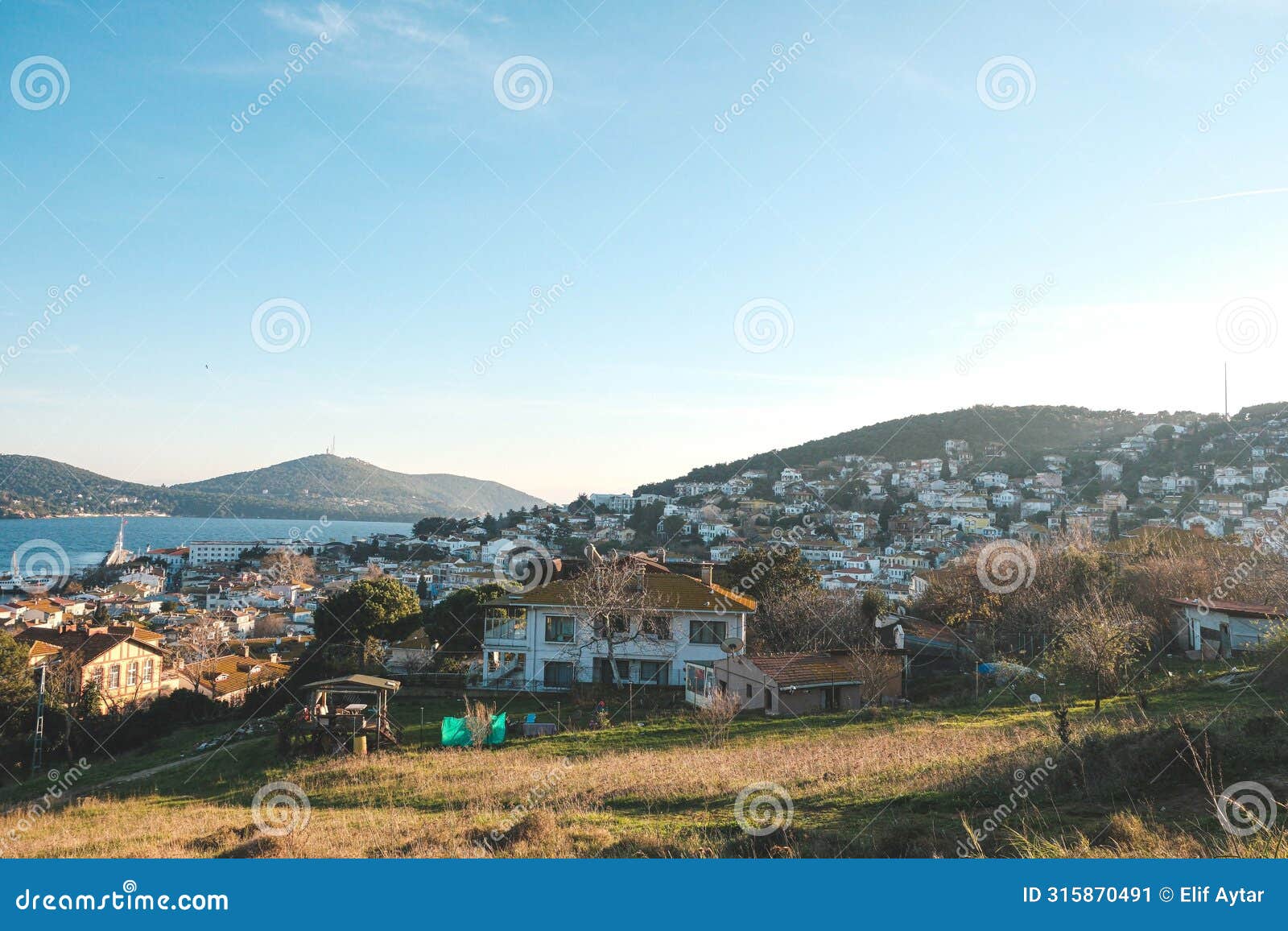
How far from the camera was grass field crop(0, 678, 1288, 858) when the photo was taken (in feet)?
25.2

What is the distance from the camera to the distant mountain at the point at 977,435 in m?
135

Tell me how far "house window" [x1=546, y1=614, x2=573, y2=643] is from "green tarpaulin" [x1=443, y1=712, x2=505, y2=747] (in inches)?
321

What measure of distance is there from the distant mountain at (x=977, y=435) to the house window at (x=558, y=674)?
378 feet

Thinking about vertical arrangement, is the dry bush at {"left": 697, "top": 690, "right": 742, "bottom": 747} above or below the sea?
above

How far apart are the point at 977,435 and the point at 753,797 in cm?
14289

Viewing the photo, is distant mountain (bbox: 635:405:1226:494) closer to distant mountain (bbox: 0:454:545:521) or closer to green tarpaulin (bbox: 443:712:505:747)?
distant mountain (bbox: 0:454:545:521)

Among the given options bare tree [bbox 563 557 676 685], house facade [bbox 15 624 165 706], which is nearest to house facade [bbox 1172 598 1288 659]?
bare tree [bbox 563 557 676 685]

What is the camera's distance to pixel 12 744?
23625mm

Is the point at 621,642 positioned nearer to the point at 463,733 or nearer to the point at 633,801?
the point at 463,733

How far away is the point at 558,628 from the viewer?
27.5m

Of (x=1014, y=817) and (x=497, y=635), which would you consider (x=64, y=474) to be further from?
(x=1014, y=817)

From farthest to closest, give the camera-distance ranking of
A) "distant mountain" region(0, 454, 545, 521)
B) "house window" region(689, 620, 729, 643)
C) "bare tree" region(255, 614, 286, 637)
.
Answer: "distant mountain" region(0, 454, 545, 521), "bare tree" region(255, 614, 286, 637), "house window" region(689, 620, 729, 643)

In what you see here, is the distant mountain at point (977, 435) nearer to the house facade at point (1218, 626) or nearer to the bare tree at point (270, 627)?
the bare tree at point (270, 627)

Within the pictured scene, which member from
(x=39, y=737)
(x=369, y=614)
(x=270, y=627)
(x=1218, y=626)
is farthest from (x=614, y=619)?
(x=270, y=627)
